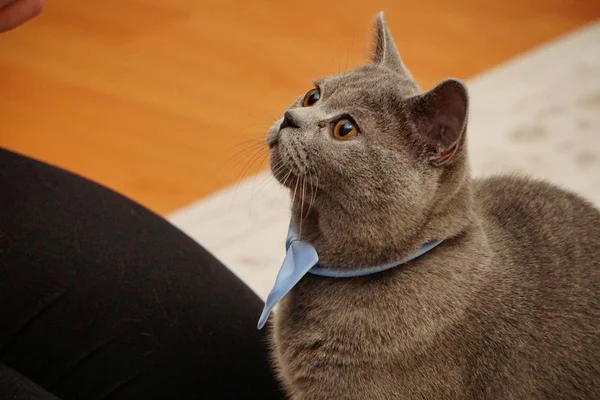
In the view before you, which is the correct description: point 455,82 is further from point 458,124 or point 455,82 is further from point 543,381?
point 543,381

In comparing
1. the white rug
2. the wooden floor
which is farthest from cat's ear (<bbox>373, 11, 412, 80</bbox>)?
the wooden floor

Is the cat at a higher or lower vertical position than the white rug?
higher

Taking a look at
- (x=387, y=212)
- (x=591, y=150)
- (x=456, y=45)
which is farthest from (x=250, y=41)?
(x=387, y=212)

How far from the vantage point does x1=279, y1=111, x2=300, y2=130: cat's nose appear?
0.86 metres

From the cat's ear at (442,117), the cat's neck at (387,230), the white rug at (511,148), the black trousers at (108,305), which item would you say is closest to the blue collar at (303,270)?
the cat's neck at (387,230)

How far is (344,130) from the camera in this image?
855 mm

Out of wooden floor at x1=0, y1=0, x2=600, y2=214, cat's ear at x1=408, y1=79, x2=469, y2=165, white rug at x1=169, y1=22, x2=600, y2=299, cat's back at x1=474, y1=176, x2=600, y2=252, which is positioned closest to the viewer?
cat's ear at x1=408, y1=79, x2=469, y2=165

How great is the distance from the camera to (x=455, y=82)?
0.78 metres

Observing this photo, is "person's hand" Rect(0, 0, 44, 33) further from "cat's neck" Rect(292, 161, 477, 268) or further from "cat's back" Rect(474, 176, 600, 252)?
"cat's back" Rect(474, 176, 600, 252)

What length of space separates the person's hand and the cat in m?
0.36

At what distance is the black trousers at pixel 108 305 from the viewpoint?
103 cm

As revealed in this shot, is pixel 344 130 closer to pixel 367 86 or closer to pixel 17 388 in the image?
pixel 367 86

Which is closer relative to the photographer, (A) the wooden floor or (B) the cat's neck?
(B) the cat's neck

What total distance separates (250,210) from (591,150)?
1.01 m
